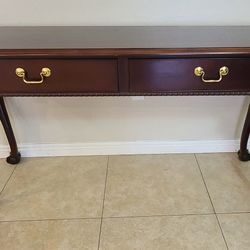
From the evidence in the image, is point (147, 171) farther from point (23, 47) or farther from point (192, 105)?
point (23, 47)

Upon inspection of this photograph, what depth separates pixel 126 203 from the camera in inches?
53.7

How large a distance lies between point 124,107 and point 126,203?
54cm

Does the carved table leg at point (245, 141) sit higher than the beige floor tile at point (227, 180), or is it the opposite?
the carved table leg at point (245, 141)

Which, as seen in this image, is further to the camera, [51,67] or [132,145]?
[132,145]

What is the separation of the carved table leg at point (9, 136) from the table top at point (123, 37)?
0.44 m

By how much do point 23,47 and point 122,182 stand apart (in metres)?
0.87

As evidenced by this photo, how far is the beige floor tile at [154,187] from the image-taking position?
1330 millimetres

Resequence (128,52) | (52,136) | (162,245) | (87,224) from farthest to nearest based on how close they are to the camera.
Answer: (52,136) < (87,224) < (162,245) < (128,52)

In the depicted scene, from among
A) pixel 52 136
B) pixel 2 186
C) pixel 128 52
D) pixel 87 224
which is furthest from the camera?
pixel 52 136

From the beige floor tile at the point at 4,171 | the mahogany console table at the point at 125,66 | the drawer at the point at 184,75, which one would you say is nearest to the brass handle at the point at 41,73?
the mahogany console table at the point at 125,66

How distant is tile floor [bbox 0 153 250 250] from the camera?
1.17m

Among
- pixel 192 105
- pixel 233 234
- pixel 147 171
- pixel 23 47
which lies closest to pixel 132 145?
pixel 147 171

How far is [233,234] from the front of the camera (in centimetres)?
119

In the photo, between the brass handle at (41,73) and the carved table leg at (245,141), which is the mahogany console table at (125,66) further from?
the carved table leg at (245,141)
